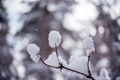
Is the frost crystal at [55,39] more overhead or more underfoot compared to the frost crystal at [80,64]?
more overhead

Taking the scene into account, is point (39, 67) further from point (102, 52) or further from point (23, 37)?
point (102, 52)

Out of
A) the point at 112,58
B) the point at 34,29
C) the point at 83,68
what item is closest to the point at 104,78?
the point at 83,68

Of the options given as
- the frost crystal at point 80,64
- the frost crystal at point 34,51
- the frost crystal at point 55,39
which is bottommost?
the frost crystal at point 80,64

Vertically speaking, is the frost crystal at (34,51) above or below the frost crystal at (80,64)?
above

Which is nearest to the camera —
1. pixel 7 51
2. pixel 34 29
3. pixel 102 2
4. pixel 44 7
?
pixel 102 2

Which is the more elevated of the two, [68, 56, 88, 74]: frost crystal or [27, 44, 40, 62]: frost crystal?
[27, 44, 40, 62]: frost crystal

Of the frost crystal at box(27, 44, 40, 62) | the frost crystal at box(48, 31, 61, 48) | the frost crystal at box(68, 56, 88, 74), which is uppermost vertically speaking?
the frost crystal at box(48, 31, 61, 48)

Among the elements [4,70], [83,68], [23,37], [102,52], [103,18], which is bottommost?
[4,70]

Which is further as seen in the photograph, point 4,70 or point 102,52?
point 4,70
